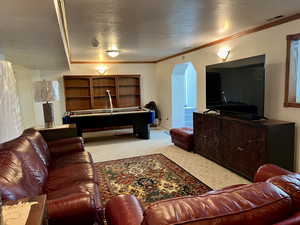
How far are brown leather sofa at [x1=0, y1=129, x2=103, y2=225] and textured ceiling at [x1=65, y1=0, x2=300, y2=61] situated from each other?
161 cm

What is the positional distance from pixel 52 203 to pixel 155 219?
99cm

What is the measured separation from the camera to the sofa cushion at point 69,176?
83.9 inches

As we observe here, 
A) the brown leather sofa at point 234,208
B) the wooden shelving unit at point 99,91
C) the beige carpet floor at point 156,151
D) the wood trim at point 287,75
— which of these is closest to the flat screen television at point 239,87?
the wood trim at point 287,75

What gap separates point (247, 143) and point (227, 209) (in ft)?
8.45

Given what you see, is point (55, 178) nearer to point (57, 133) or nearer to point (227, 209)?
point (57, 133)

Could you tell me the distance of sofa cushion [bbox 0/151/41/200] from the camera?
148 centimetres

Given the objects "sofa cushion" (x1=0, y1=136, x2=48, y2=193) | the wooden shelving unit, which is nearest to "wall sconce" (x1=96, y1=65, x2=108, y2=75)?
the wooden shelving unit

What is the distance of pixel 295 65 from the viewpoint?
3.09m

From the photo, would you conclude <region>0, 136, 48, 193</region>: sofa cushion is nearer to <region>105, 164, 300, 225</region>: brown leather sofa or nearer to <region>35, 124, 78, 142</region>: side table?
<region>35, 124, 78, 142</region>: side table

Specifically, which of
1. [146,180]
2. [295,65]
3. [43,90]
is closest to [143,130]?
[146,180]

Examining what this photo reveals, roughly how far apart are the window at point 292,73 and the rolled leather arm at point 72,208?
9.54 feet

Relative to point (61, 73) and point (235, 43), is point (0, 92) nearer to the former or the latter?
point (235, 43)

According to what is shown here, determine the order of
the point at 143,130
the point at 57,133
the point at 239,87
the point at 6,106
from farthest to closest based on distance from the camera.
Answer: the point at 143,130 → the point at 57,133 → the point at 239,87 → the point at 6,106

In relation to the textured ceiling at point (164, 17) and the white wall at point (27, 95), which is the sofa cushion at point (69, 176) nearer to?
the textured ceiling at point (164, 17)
